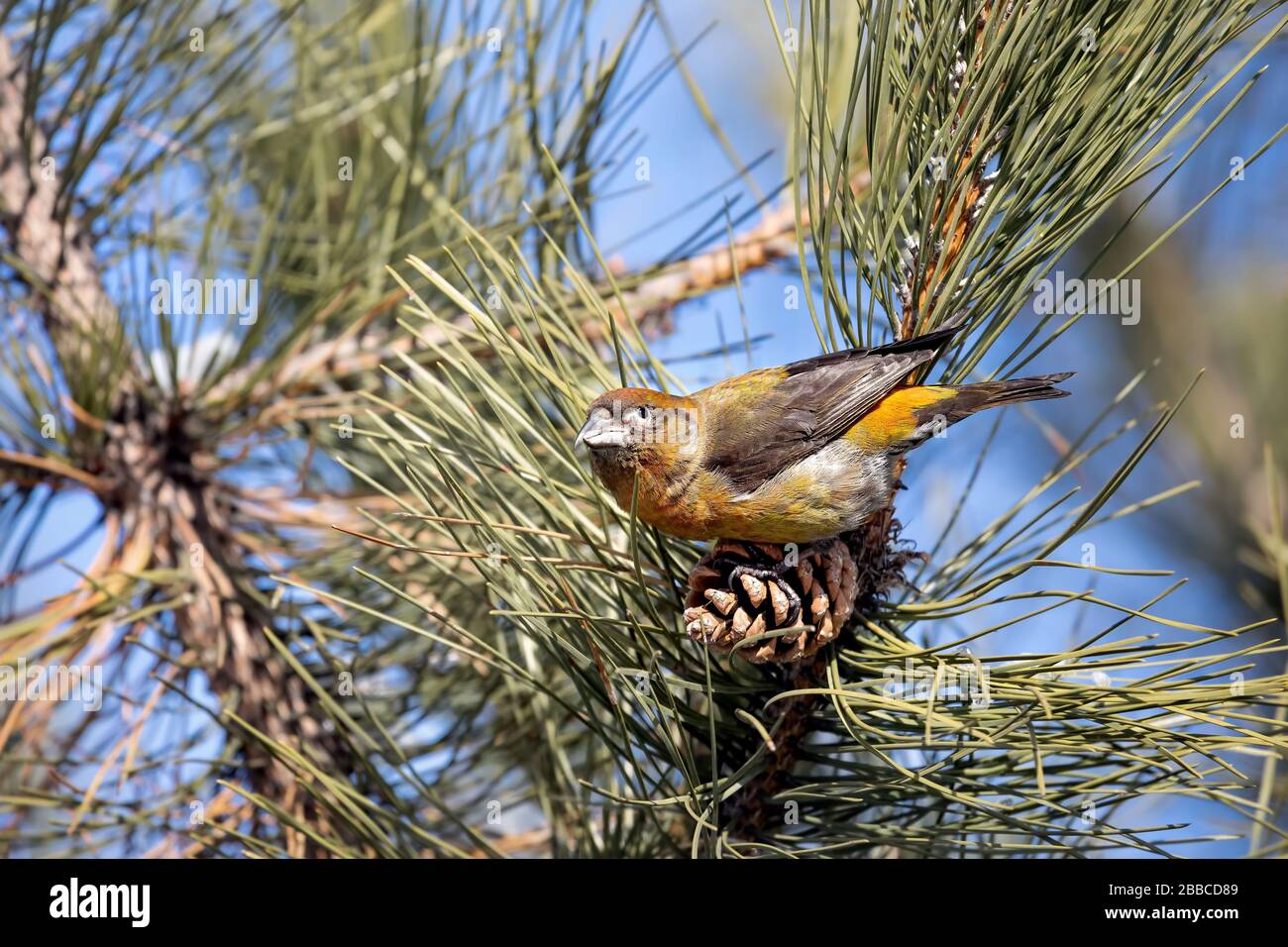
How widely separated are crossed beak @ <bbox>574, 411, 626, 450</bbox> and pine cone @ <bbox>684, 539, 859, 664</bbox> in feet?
0.70

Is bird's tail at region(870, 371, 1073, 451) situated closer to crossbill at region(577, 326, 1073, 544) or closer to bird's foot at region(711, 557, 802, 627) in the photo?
crossbill at region(577, 326, 1073, 544)

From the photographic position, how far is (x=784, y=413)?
4.93 ft

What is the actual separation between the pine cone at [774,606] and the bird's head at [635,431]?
7.3 inches

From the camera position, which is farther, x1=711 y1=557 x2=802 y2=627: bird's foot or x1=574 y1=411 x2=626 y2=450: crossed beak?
x1=574 y1=411 x2=626 y2=450: crossed beak

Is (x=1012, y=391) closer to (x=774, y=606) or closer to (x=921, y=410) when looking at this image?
(x=921, y=410)

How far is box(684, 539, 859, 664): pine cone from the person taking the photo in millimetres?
1234

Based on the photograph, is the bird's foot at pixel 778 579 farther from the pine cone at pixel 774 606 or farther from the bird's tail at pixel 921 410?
the bird's tail at pixel 921 410

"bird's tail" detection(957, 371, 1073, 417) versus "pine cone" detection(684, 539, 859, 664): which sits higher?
"bird's tail" detection(957, 371, 1073, 417)

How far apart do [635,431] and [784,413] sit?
0.23m

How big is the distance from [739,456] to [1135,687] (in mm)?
590

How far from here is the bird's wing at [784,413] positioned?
1.43 m

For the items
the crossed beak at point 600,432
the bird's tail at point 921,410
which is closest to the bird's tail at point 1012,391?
the bird's tail at point 921,410

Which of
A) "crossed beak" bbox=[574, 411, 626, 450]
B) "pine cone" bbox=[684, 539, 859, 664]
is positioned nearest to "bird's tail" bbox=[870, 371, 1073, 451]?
"pine cone" bbox=[684, 539, 859, 664]

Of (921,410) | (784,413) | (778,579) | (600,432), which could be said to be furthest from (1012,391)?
(600,432)
